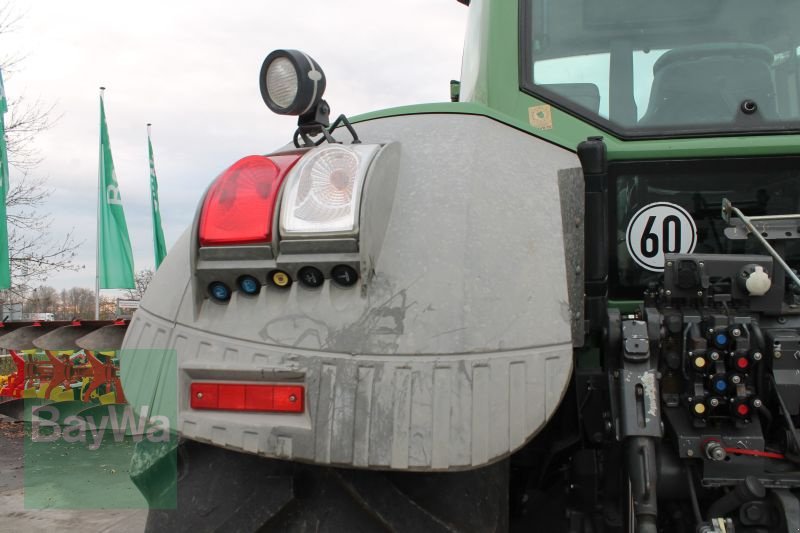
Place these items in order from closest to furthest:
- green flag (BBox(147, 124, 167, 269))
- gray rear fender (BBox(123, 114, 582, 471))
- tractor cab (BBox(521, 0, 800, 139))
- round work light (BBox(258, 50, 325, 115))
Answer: gray rear fender (BBox(123, 114, 582, 471)) → round work light (BBox(258, 50, 325, 115)) → tractor cab (BBox(521, 0, 800, 139)) → green flag (BBox(147, 124, 167, 269))

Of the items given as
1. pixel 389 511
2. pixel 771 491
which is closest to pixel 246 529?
pixel 389 511

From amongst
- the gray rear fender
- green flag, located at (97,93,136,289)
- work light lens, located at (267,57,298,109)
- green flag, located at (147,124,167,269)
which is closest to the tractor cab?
the gray rear fender

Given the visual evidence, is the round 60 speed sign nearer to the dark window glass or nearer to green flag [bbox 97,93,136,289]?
the dark window glass

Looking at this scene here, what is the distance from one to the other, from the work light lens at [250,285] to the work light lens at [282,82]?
1.70ft

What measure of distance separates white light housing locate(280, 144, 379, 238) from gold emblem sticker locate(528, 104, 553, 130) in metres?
0.93

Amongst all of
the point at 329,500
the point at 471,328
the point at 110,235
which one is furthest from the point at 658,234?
the point at 110,235

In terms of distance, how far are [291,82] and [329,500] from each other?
3.40 feet

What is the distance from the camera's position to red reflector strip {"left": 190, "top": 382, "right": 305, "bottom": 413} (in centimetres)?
143

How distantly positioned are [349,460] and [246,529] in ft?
1.29

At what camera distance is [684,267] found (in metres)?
1.78

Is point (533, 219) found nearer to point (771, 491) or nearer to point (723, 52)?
point (771, 491)

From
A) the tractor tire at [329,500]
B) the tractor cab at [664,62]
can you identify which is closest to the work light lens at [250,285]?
the tractor tire at [329,500]

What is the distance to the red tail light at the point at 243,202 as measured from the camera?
153 cm

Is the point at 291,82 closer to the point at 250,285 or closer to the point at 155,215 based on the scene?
the point at 250,285
